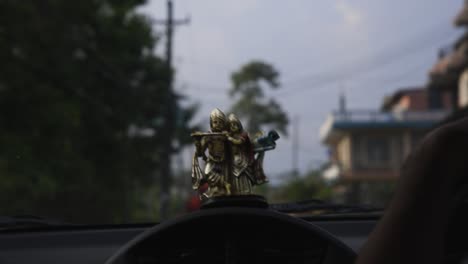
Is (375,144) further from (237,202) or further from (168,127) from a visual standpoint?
(237,202)

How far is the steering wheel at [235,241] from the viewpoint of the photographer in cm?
150

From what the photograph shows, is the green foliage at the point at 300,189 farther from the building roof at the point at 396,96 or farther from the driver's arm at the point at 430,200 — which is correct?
the driver's arm at the point at 430,200

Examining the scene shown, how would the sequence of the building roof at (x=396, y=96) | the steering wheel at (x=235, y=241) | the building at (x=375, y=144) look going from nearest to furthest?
the steering wheel at (x=235, y=241), the building at (x=375, y=144), the building roof at (x=396, y=96)

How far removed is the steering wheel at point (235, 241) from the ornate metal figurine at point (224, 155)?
18 centimetres

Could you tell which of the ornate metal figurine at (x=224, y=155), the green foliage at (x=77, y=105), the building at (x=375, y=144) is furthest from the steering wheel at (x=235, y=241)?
the building at (x=375, y=144)

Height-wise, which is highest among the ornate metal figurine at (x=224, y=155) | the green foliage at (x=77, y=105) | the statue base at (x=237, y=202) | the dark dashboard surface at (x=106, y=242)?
the green foliage at (x=77, y=105)

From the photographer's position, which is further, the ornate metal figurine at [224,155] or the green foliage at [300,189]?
the green foliage at [300,189]

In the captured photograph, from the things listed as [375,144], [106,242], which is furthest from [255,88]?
[106,242]

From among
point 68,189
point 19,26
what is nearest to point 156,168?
point 68,189

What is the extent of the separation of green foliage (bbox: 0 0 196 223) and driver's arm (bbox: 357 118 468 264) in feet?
49.4

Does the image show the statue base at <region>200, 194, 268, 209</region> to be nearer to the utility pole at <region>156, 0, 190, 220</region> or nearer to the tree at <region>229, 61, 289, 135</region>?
the utility pole at <region>156, 0, 190, 220</region>

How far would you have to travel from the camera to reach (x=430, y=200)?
1034mm

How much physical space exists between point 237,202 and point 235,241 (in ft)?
0.28

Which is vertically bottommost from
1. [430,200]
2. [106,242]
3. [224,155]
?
[106,242]
